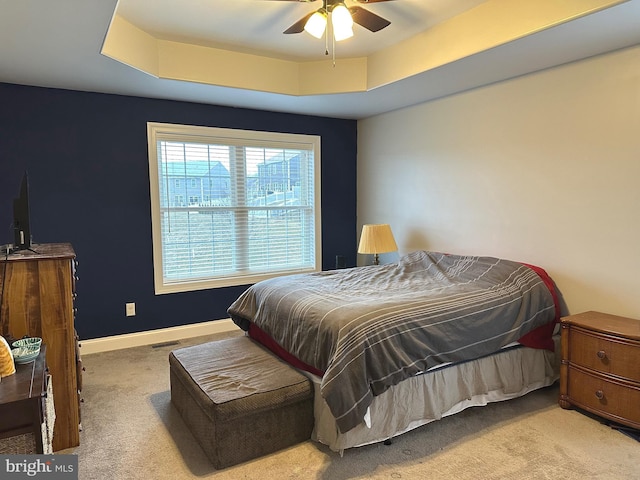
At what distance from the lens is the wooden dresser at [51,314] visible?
2.14 m

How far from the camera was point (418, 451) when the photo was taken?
2.25 metres

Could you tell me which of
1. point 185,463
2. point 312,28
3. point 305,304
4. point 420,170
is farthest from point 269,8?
point 185,463

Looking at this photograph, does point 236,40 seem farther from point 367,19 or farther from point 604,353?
point 604,353

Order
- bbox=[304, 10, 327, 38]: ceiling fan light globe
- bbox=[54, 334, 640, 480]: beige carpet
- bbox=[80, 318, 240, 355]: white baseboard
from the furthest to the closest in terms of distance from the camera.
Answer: bbox=[80, 318, 240, 355]: white baseboard < bbox=[304, 10, 327, 38]: ceiling fan light globe < bbox=[54, 334, 640, 480]: beige carpet

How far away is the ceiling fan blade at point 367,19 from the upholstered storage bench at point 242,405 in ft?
6.68

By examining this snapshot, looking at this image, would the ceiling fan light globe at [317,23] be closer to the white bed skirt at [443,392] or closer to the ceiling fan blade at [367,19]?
the ceiling fan blade at [367,19]

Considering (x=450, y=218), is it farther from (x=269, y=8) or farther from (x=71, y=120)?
(x=71, y=120)

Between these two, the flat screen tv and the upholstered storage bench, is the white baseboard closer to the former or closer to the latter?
the upholstered storage bench

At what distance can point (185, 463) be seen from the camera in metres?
2.17

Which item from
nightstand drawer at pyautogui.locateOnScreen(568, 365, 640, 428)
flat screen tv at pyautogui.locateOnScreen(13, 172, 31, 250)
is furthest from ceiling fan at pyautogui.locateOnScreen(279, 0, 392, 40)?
nightstand drawer at pyautogui.locateOnScreen(568, 365, 640, 428)

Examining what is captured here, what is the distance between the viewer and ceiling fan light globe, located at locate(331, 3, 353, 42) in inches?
86.3

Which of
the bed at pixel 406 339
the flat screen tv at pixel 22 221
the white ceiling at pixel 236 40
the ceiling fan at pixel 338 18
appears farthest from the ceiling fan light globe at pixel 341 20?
the flat screen tv at pixel 22 221

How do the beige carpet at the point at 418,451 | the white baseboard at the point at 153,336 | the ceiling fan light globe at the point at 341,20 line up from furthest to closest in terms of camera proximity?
the white baseboard at the point at 153,336, the ceiling fan light globe at the point at 341,20, the beige carpet at the point at 418,451

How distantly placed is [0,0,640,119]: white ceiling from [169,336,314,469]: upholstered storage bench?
1.99 metres
